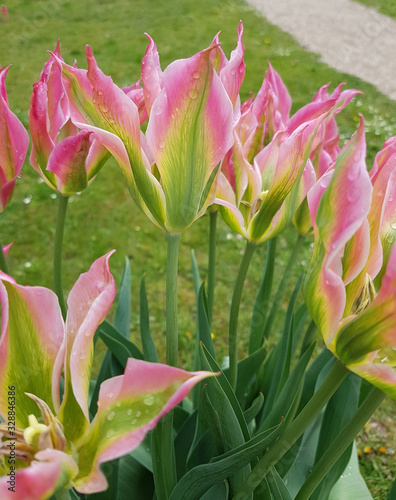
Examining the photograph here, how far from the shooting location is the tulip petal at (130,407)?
1.26ft

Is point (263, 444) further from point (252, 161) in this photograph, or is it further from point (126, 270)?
point (126, 270)

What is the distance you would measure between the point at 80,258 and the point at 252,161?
214 centimetres

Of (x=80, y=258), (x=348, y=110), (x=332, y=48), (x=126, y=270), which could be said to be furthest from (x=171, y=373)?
(x=332, y=48)

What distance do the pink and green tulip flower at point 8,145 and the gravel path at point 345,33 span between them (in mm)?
4463

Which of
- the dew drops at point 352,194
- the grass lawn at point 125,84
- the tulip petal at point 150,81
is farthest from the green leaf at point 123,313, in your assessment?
the grass lawn at point 125,84

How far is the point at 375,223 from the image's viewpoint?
0.48 meters

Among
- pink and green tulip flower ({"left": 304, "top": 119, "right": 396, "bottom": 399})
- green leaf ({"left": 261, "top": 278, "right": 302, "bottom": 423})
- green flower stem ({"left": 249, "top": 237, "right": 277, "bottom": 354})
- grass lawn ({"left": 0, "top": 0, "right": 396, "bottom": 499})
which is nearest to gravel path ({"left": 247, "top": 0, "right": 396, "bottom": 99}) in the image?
grass lawn ({"left": 0, "top": 0, "right": 396, "bottom": 499})

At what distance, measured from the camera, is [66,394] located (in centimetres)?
49

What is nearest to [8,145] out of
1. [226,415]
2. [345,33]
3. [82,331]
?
[82,331]

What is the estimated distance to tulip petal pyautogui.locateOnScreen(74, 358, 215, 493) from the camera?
1.26ft

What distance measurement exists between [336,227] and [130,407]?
223mm

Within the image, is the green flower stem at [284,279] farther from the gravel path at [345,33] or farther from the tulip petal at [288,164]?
the gravel path at [345,33]

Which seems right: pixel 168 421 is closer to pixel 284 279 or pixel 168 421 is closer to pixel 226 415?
pixel 226 415

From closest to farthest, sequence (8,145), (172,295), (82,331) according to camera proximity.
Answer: (82,331) < (172,295) < (8,145)
